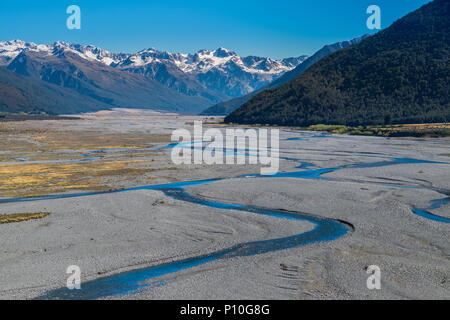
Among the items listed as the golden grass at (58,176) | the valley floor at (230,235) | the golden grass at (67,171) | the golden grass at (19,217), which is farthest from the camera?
the golden grass at (67,171)

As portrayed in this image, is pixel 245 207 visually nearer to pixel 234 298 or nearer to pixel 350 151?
pixel 234 298

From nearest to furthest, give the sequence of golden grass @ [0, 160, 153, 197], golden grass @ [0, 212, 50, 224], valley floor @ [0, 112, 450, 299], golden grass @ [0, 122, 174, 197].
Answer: valley floor @ [0, 112, 450, 299] → golden grass @ [0, 212, 50, 224] → golden grass @ [0, 160, 153, 197] → golden grass @ [0, 122, 174, 197]

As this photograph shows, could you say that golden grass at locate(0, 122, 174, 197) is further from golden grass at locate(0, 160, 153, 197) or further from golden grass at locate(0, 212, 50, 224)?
golden grass at locate(0, 212, 50, 224)

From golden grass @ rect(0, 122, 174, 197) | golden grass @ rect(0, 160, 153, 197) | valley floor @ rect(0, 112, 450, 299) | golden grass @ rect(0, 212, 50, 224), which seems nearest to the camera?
valley floor @ rect(0, 112, 450, 299)

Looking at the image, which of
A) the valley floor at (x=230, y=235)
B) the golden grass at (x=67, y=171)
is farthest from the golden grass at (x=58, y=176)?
the valley floor at (x=230, y=235)

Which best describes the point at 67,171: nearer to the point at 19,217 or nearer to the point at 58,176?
the point at 58,176

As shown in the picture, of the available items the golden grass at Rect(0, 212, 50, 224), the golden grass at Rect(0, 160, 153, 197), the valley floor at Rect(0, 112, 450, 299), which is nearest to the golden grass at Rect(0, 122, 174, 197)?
the golden grass at Rect(0, 160, 153, 197)

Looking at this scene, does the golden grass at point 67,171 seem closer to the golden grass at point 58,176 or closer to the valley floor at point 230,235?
the golden grass at point 58,176
